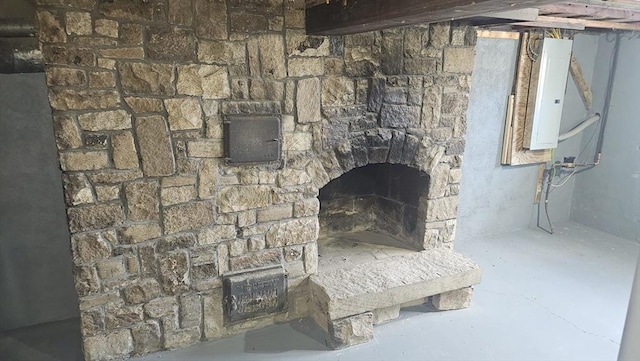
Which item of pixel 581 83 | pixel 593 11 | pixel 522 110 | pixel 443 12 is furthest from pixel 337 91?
pixel 581 83

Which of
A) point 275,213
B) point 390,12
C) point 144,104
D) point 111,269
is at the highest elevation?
point 390,12

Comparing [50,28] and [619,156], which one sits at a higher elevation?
[50,28]

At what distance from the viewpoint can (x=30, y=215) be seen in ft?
9.29

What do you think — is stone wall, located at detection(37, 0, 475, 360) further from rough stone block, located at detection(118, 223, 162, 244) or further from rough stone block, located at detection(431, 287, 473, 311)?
rough stone block, located at detection(431, 287, 473, 311)

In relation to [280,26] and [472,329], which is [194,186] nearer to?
[280,26]

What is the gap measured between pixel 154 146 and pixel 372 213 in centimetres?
213

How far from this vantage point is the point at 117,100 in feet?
7.34

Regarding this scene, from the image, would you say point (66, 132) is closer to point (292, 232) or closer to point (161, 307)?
point (161, 307)

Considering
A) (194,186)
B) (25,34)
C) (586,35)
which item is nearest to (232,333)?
(194,186)

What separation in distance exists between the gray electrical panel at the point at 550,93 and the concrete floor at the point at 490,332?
4.47ft

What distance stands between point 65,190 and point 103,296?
65cm

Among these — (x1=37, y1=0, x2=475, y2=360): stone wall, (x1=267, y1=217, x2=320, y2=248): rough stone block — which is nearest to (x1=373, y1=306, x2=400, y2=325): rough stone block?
(x1=37, y1=0, x2=475, y2=360): stone wall

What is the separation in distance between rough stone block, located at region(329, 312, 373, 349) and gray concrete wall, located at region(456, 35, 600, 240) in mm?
2088

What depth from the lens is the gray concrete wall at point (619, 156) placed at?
4512 millimetres
